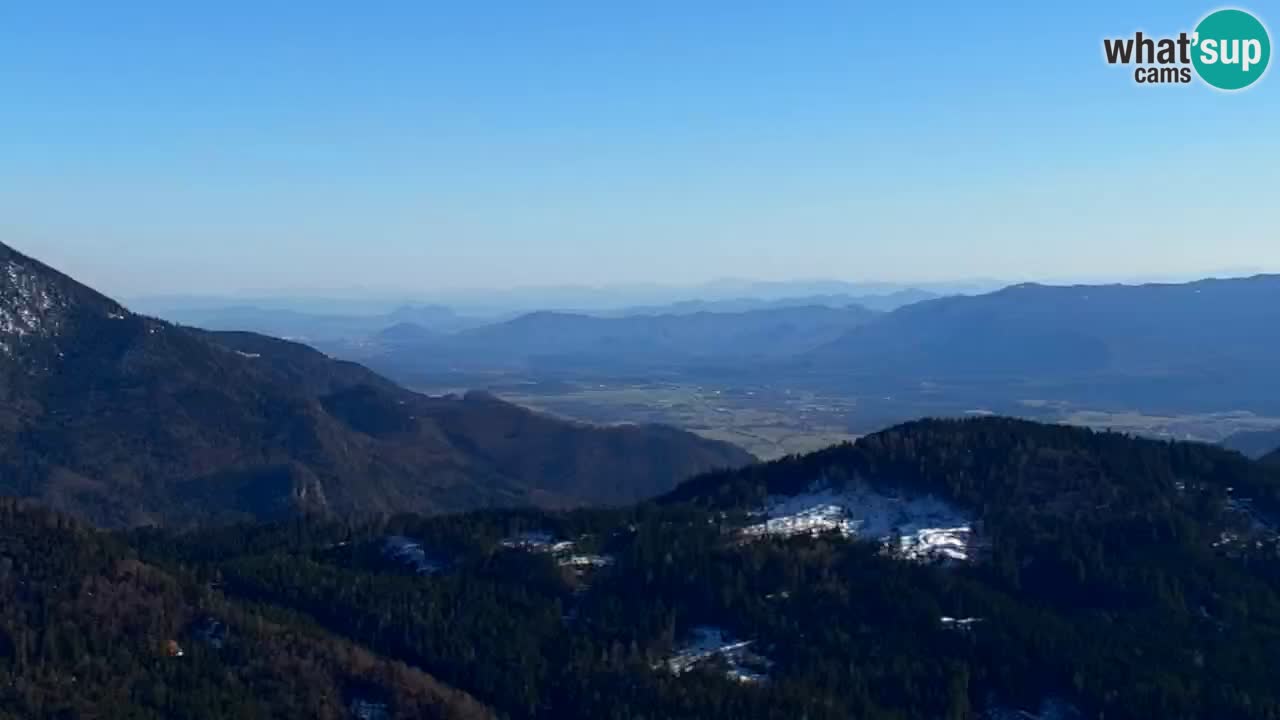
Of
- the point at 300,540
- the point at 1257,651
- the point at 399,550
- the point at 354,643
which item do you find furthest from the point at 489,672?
the point at 1257,651

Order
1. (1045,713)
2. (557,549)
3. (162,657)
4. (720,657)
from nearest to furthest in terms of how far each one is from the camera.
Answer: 1. (162,657)
2. (1045,713)
3. (720,657)
4. (557,549)

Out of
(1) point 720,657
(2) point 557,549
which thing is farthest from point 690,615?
(2) point 557,549

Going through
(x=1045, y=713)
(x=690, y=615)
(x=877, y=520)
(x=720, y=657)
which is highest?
(x=877, y=520)

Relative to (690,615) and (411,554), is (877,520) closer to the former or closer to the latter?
(690,615)

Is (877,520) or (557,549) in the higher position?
(877,520)

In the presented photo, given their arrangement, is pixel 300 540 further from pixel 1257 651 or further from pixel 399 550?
pixel 1257 651

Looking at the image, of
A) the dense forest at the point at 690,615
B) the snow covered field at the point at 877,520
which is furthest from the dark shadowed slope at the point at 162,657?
the snow covered field at the point at 877,520
